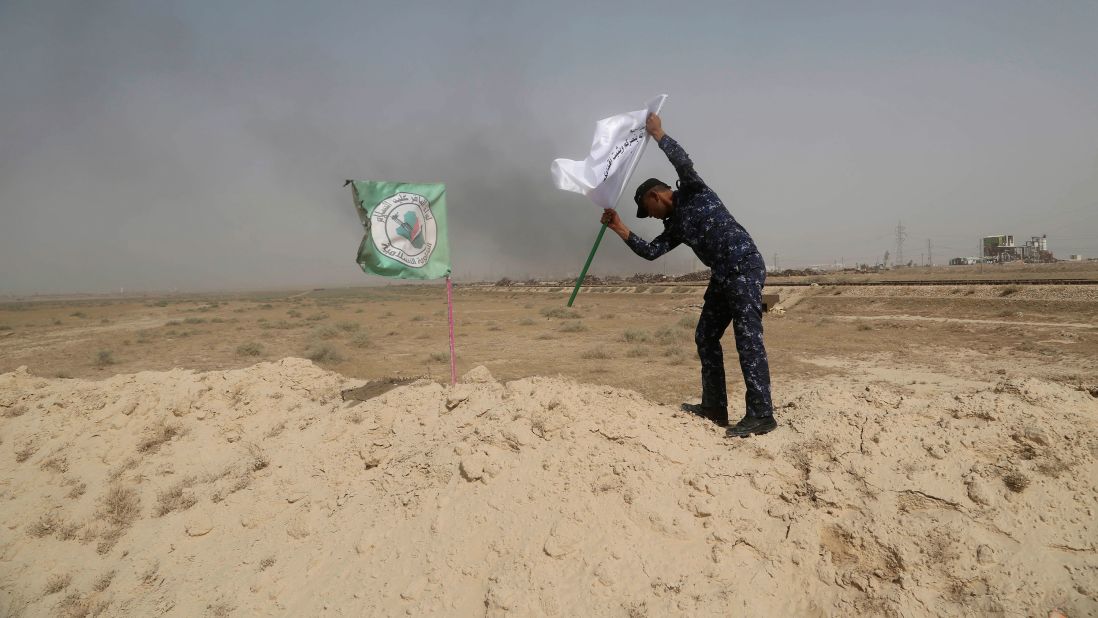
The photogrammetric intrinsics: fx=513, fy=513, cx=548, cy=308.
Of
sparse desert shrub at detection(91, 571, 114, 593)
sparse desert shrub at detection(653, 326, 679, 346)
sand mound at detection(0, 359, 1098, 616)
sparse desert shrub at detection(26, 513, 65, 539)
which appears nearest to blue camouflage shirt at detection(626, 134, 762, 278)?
sand mound at detection(0, 359, 1098, 616)

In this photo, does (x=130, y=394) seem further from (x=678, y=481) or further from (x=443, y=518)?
(x=678, y=481)

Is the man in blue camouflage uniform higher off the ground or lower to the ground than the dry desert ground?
higher

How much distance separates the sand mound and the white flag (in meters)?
1.62

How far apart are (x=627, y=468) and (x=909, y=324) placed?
642 inches

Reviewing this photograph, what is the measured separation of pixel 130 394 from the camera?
579cm

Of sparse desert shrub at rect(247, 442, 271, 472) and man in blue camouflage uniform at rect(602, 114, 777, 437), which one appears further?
sparse desert shrub at rect(247, 442, 271, 472)

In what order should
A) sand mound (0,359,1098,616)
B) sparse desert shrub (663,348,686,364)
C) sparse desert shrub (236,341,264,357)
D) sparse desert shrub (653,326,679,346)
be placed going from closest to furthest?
sand mound (0,359,1098,616) → sparse desert shrub (663,348,686,364) → sparse desert shrub (653,326,679,346) → sparse desert shrub (236,341,264,357)

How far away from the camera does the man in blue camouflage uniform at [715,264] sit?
3.33 metres

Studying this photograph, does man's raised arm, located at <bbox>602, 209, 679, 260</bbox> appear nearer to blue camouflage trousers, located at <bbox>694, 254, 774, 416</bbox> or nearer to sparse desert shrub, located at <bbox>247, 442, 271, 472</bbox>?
blue camouflage trousers, located at <bbox>694, 254, 774, 416</bbox>

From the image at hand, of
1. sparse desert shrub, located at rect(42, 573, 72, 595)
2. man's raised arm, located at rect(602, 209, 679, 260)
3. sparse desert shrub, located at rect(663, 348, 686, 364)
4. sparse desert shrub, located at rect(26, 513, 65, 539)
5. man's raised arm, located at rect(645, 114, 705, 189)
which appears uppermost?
man's raised arm, located at rect(645, 114, 705, 189)

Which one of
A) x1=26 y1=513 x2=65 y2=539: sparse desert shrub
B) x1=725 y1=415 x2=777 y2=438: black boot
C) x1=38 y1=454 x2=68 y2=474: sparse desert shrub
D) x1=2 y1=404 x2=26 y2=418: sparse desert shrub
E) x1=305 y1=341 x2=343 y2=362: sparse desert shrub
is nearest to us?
x1=725 y1=415 x2=777 y2=438: black boot

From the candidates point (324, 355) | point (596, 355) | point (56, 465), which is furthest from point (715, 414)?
point (324, 355)

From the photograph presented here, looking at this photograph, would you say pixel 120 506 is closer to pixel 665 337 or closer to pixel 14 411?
pixel 14 411

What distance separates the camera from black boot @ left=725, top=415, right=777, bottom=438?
3.21 meters
